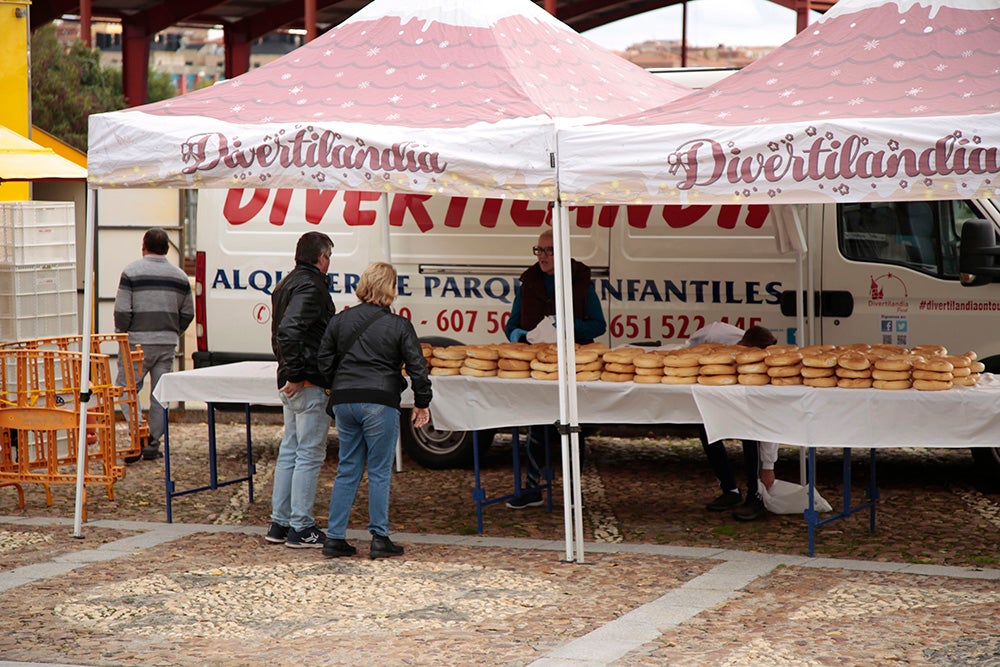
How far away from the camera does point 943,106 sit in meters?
6.84

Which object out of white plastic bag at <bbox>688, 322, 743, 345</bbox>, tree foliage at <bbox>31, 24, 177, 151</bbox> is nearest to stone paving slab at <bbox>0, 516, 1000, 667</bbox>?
white plastic bag at <bbox>688, 322, 743, 345</bbox>

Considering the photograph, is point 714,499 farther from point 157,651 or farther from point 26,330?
point 26,330

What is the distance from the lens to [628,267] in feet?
33.9

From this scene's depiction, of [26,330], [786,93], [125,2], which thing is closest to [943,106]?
[786,93]

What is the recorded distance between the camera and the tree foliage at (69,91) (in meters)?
17.9

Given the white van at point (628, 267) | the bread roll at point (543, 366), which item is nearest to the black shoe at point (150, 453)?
the white van at point (628, 267)

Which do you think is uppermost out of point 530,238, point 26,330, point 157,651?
point 530,238

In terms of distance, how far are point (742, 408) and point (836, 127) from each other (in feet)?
5.56

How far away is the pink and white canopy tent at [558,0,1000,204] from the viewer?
656 cm

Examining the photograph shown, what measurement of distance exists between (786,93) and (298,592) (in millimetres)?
3650

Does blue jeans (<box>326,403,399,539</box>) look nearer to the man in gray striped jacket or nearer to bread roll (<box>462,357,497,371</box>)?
bread roll (<box>462,357,497,371</box>)

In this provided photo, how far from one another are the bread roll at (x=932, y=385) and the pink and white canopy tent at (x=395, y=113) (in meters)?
2.17

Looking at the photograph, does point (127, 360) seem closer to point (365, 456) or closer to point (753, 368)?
point (365, 456)

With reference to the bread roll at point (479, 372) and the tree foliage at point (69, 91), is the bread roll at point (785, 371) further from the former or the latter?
the tree foliage at point (69, 91)
